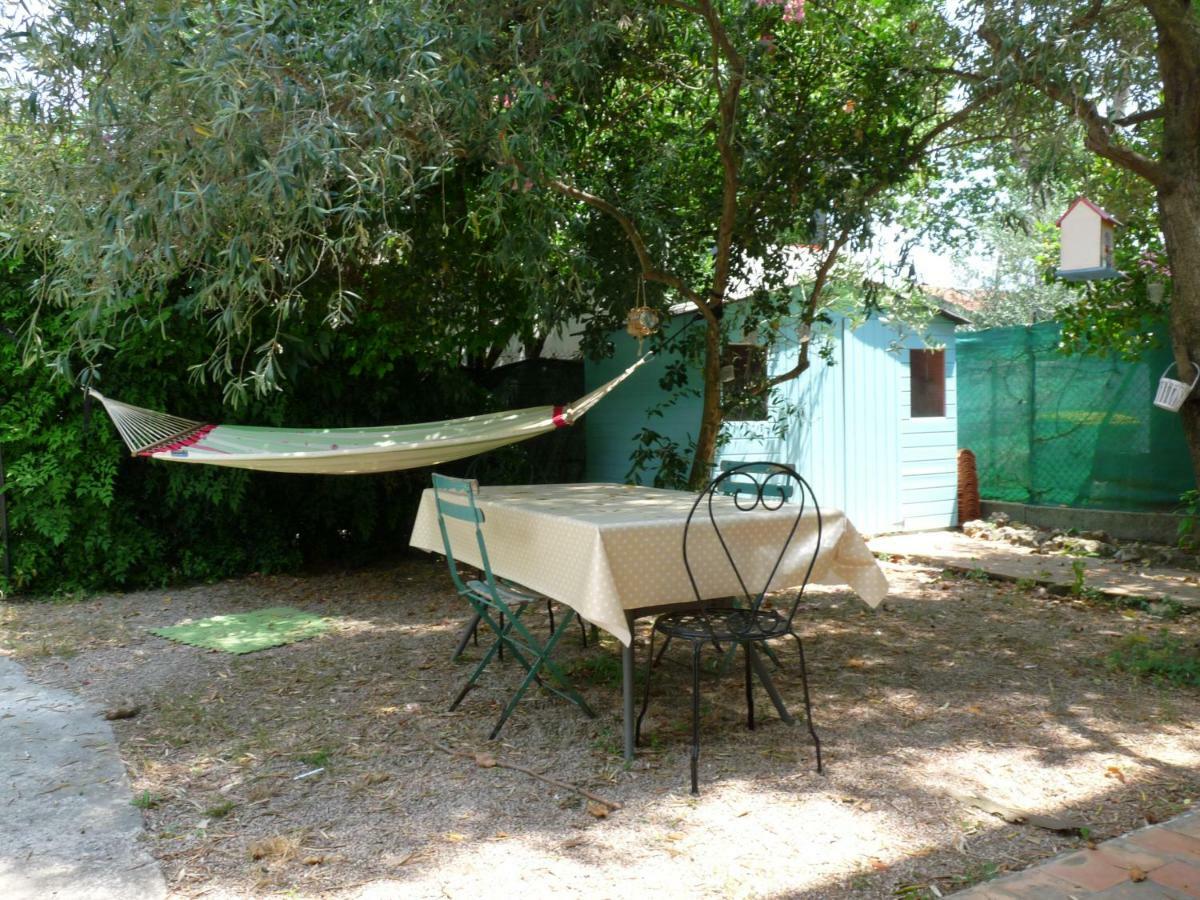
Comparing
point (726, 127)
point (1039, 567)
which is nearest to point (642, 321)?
point (726, 127)

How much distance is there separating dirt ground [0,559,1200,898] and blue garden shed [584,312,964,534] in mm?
2280

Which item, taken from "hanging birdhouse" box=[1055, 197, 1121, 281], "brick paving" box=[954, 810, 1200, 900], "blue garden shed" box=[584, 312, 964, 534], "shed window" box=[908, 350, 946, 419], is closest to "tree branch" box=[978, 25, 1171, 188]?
"hanging birdhouse" box=[1055, 197, 1121, 281]

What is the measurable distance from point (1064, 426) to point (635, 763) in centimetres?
531

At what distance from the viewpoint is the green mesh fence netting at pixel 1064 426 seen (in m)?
6.50

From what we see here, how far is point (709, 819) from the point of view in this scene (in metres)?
2.52

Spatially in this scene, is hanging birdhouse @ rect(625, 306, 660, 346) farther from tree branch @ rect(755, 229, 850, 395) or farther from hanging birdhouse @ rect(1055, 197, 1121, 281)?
hanging birdhouse @ rect(1055, 197, 1121, 281)

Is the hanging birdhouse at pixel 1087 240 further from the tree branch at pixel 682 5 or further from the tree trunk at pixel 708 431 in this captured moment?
the tree branch at pixel 682 5

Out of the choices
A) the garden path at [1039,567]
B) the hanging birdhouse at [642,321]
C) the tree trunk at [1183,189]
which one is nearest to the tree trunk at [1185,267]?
the tree trunk at [1183,189]

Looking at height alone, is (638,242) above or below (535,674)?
above

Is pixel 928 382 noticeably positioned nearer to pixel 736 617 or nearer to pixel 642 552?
pixel 736 617

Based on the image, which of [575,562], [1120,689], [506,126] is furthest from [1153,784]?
[506,126]

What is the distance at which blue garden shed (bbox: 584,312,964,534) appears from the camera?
6.77m

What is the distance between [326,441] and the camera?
4.59 meters

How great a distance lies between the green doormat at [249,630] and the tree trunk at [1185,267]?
12.5 feet
